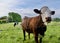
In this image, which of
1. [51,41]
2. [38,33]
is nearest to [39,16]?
[38,33]

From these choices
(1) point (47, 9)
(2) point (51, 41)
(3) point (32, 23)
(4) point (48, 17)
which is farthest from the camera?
(2) point (51, 41)

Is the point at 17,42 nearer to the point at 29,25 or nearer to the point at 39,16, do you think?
the point at 29,25

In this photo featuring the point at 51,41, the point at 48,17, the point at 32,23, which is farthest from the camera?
the point at 51,41

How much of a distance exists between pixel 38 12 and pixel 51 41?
2993mm

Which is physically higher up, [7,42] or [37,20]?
[37,20]

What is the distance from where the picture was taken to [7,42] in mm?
12688

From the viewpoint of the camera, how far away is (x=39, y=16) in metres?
10.4

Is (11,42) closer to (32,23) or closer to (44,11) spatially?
(32,23)

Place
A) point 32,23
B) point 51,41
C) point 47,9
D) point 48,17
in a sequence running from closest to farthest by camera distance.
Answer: point 48,17, point 47,9, point 32,23, point 51,41

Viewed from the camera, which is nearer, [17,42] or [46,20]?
[46,20]

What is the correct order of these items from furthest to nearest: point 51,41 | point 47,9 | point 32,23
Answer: point 51,41, point 32,23, point 47,9

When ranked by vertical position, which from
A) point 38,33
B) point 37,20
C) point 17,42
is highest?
point 37,20

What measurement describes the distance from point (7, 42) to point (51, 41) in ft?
9.37

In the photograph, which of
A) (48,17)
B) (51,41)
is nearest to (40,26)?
(48,17)
